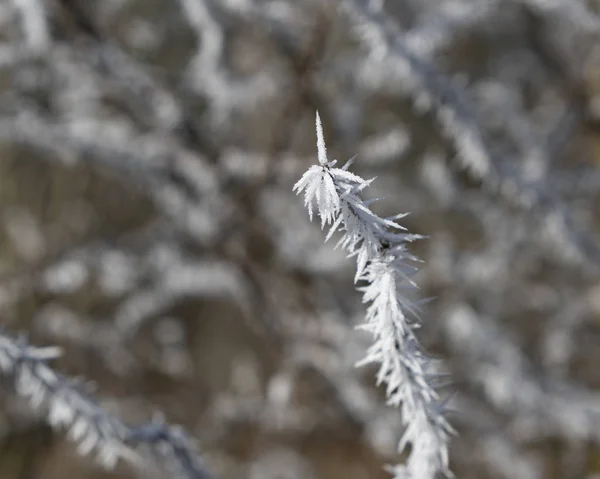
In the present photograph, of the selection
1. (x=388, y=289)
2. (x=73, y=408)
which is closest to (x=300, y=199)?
(x=73, y=408)

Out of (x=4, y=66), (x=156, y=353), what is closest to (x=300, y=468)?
(x=156, y=353)

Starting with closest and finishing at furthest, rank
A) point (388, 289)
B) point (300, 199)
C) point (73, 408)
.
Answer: point (388, 289), point (73, 408), point (300, 199)

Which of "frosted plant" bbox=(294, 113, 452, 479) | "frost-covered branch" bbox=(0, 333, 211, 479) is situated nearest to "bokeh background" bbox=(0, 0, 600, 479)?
"frost-covered branch" bbox=(0, 333, 211, 479)

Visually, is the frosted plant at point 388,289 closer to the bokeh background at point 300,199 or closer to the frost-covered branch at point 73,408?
the frost-covered branch at point 73,408

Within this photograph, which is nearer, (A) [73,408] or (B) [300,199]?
(A) [73,408]

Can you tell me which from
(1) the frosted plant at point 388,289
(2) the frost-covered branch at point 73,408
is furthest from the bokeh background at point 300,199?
(1) the frosted plant at point 388,289

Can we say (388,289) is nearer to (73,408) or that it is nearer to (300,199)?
(73,408)

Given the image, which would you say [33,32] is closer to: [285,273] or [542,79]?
[285,273]
